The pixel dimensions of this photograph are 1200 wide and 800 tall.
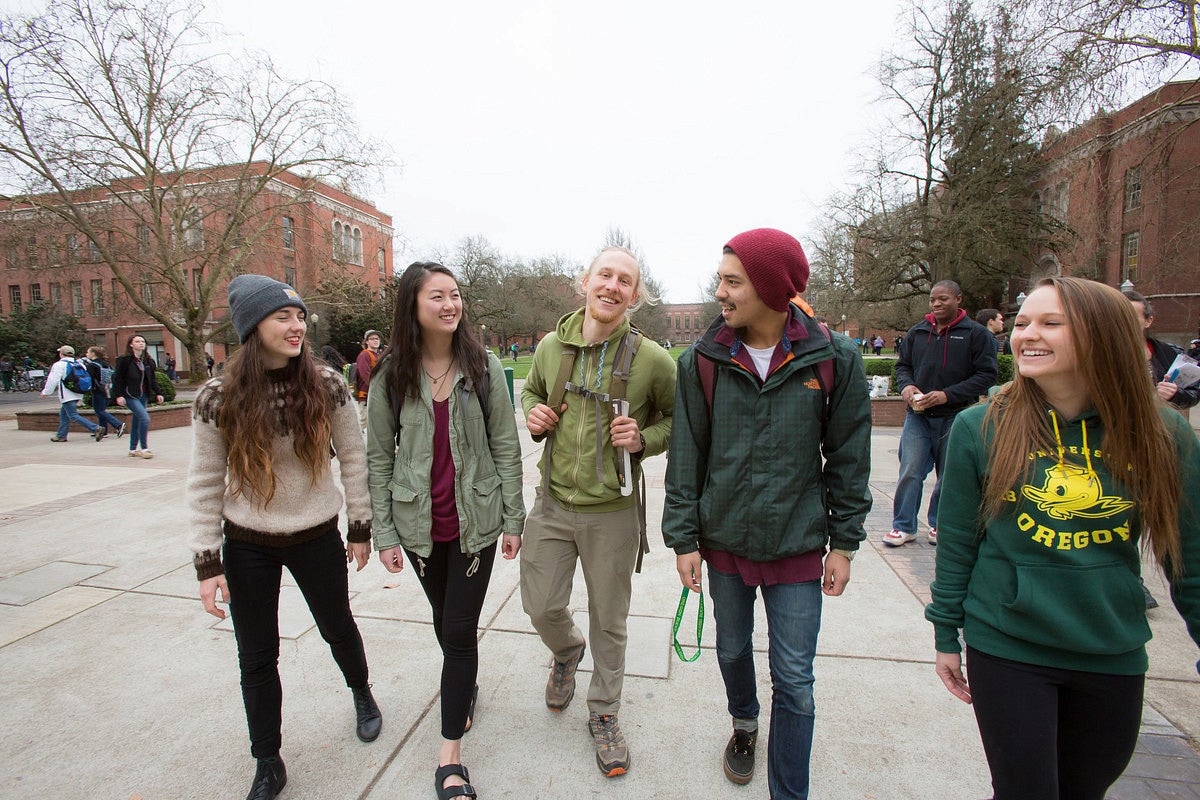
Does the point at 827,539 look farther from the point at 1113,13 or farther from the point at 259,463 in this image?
the point at 1113,13

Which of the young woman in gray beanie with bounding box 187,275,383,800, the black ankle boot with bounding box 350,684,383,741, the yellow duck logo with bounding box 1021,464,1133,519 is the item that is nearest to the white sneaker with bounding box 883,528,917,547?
the yellow duck logo with bounding box 1021,464,1133,519

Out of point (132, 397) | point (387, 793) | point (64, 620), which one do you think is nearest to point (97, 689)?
point (64, 620)

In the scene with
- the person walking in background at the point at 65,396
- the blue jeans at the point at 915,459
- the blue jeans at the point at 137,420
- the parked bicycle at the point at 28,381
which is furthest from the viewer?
the parked bicycle at the point at 28,381

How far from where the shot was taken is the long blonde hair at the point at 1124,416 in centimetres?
142

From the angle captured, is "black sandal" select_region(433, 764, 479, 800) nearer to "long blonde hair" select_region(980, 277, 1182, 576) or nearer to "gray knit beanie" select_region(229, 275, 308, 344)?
"gray knit beanie" select_region(229, 275, 308, 344)

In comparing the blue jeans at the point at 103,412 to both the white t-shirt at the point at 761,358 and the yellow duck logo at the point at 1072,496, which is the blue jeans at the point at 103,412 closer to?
the white t-shirt at the point at 761,358

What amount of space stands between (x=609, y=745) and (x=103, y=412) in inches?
503

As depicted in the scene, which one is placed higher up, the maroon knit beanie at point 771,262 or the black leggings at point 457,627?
the maroon knit beanie at point 771,262

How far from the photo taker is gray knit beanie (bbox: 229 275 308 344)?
2072 mm

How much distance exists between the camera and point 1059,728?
1511 millimetres

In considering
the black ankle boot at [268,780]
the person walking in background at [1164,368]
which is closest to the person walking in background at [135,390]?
the black ankle boot at [268,780]

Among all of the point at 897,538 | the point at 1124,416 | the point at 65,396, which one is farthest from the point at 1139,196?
the point at 65,396

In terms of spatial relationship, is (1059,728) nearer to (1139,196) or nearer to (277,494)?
(277,494)

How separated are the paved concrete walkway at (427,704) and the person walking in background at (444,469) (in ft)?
1.43
